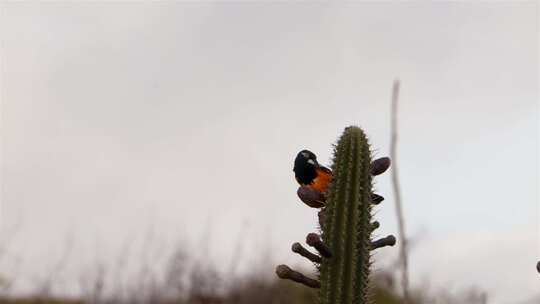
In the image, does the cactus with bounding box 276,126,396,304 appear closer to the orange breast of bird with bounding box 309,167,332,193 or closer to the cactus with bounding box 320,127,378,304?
the cactus with bounding box 320,127,378,304

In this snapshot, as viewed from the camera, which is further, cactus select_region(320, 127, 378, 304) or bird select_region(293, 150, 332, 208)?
bird select_region(293, 150, 332, 208)

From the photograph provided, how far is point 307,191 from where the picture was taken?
2.29 meters

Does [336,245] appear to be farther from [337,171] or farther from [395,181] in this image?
[395,181]

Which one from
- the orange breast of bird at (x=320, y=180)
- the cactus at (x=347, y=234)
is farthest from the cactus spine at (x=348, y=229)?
the orange breast of bird at (x=320, y=180)

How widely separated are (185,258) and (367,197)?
998cm

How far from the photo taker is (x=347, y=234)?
2174 mm

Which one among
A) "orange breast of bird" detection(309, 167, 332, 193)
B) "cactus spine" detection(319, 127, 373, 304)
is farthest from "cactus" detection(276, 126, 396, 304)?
"orange breast of bird" detection(309, 167, 332, 193)

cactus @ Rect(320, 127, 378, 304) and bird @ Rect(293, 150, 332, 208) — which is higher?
bird @ Rect(293, 150, 332, 208)

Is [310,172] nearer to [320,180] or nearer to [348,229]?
[320,180]

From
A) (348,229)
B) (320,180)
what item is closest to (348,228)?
(348,229)

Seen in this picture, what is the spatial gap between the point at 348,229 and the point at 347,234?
0.02 metres

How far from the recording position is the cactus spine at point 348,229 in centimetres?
216

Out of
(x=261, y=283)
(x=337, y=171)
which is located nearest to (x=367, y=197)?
(x=337, y=171)

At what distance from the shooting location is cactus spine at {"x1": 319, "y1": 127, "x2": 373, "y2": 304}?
2158mm
